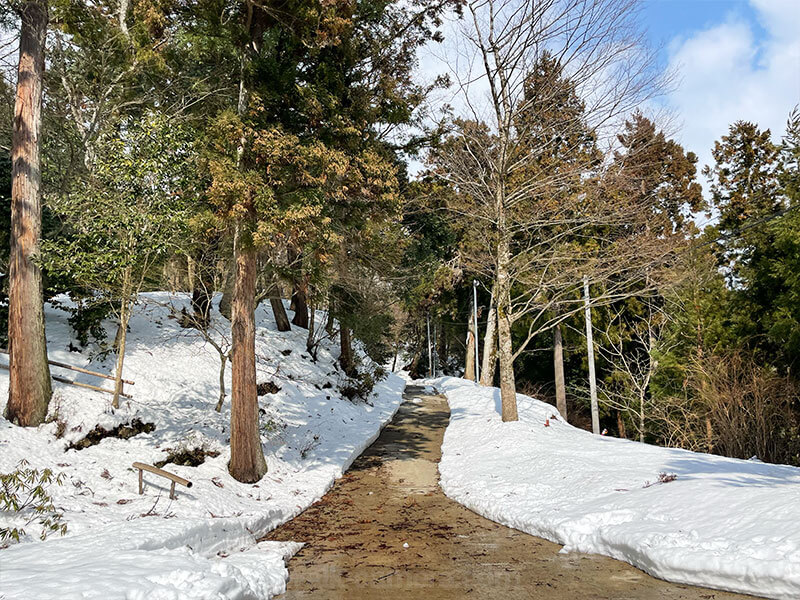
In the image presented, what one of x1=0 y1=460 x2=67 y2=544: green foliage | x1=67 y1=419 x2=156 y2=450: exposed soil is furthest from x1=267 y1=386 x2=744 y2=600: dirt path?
x1=67 y1=419 x2=156 y2=450: exposed soil

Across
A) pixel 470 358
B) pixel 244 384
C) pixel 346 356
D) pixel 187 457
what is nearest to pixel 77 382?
pixel 187 457

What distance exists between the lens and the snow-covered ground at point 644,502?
534cm

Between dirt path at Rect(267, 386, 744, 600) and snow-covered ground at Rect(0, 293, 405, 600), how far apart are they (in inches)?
19.6

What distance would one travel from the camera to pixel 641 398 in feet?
71.7

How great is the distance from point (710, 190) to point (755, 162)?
2153 mm

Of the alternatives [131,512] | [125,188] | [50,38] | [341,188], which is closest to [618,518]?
[131,512]

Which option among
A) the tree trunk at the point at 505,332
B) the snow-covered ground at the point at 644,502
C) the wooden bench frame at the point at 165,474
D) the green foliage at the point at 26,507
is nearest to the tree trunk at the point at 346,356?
the tree trunk at the point at 505,332

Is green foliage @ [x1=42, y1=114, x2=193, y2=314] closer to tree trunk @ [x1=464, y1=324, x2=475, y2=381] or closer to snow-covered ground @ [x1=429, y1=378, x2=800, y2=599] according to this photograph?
snow-covered ground @ [x1=429, y1=378, x2=800, y2=599]

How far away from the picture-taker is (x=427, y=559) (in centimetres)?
670

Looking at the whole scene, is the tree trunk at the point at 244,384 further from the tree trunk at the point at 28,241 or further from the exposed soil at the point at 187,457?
the tree trunk at the point at 28,241

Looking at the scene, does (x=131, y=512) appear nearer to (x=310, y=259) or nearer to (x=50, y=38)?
(x=310, y=259)

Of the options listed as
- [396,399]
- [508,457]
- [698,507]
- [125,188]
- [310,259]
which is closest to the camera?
[698,507]

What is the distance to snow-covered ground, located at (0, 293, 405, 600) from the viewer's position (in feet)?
16.0

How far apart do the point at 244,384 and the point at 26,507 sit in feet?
13.7
